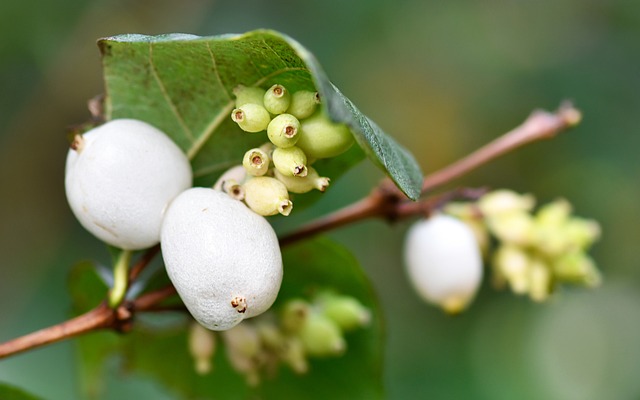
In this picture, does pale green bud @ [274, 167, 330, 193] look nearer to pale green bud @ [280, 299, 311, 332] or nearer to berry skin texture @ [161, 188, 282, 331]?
berry skin texture @ [161, 188, 282, 331]

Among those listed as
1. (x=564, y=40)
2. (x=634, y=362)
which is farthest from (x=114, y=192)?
(x=634, y=362)

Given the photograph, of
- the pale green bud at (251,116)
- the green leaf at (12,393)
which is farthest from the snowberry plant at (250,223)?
the green leaf at (12,393)

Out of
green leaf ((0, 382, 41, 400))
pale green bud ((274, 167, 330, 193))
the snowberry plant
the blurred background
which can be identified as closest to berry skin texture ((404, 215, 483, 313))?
the snowberry plant

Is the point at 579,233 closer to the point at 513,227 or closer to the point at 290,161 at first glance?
the point at 513,227

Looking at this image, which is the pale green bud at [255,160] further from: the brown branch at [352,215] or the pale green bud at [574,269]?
the pale green bud at [574,269]

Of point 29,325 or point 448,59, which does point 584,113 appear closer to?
point 448,59

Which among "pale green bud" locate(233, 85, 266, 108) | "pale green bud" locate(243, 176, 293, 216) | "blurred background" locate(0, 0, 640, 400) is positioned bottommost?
"blurred background" locate(0, 0, 640, 400)
